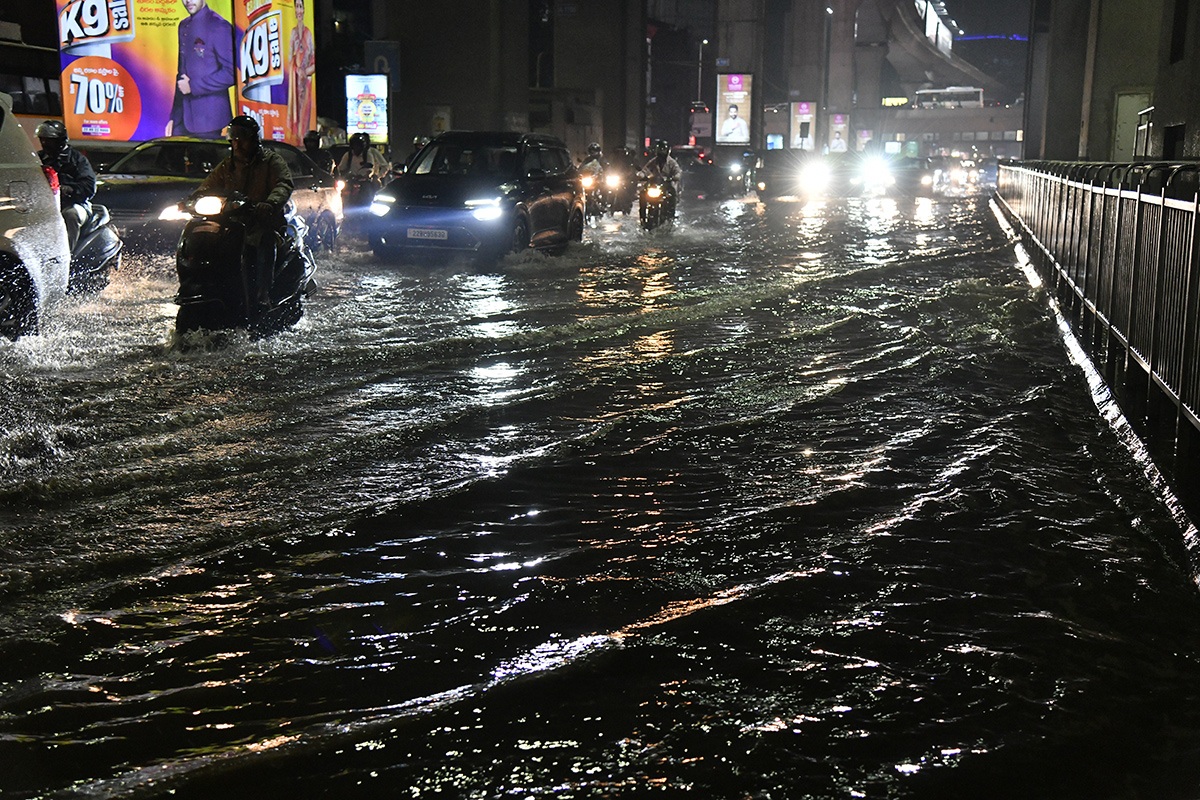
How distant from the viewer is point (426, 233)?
51.1ft

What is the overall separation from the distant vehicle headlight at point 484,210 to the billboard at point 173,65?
12549 mm

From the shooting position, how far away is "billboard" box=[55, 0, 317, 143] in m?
24.9

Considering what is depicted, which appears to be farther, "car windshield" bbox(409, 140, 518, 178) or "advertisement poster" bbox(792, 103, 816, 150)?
"advertisement poster" bbox(792, 103, 816, 150)

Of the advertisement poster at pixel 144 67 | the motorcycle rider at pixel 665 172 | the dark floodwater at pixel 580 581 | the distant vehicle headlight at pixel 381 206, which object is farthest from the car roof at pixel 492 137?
the advertisement poster at pixel 144 67

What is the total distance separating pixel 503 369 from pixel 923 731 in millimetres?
5539

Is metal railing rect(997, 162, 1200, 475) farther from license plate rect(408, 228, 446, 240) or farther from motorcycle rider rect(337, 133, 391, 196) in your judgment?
motorcycle rider rect(337, 133, 391, 196)

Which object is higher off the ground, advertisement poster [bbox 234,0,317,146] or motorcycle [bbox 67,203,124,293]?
advertisement poster [bbox 234,0,317,146]

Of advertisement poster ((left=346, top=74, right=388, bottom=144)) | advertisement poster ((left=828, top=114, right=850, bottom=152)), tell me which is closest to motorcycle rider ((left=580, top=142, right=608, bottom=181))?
advertisement poster ((left=346, top=74, right=388, bottom=144))

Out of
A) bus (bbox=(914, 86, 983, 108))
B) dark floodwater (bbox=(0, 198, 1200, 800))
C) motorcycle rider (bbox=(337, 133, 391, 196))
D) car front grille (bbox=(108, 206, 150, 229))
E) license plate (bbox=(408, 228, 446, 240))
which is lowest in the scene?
dark floodwater (bbox=(0, 198, 1200, 800))

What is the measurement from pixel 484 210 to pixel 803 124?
87.4m

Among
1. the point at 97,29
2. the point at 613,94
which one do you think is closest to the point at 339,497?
the point at 97,29

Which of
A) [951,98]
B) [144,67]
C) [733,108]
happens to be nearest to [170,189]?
[144,67]

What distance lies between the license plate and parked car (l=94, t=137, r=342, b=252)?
4.71 ft

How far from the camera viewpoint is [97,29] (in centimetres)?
2514
